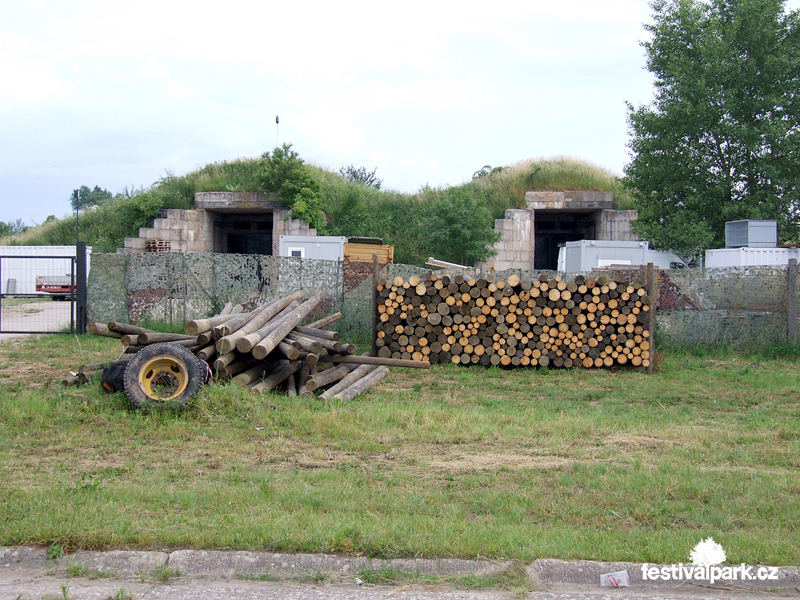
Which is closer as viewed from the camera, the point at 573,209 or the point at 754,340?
the point at 754,340

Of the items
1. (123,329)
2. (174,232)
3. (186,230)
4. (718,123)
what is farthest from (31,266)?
(718,123)

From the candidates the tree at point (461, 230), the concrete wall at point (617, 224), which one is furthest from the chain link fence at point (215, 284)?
the concrete wall at point (617, 224)

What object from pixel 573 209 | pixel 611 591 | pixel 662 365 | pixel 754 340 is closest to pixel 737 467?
pixel 611 591

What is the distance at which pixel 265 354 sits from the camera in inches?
381

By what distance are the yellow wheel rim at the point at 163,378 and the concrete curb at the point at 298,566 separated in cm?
409

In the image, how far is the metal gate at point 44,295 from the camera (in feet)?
54.8

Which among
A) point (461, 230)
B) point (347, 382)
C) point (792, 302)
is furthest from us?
point (461, 230)

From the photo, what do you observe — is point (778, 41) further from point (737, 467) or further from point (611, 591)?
point (611, 591)

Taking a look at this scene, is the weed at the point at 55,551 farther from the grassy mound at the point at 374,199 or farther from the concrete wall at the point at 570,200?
the concrete wall at the point at 570,200

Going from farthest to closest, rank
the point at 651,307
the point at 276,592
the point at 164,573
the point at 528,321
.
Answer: the point at 528,321, the point at 651,307, the point at 164,573, the point at 276,592

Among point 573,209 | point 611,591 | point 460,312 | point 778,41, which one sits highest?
point 778,41

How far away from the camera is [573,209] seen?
2991cm

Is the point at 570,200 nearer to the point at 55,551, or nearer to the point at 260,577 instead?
the point at 260,577

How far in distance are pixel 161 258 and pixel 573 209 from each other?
1870 centimetres
